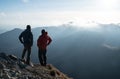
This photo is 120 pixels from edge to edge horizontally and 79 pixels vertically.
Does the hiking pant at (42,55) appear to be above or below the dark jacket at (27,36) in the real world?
below

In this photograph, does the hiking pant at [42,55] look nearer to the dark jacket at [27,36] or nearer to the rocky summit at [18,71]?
the dark jacket at [27,36]

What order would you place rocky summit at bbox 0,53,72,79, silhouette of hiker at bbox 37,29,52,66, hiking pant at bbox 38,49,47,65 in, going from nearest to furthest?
rocky summit at bbox 0,53,72,79 → silhouette of hiker at bbox 37,29,52,66 → hiking pant at bbox 38,49,47,65

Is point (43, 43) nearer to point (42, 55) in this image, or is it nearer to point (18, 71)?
point (42, 55)

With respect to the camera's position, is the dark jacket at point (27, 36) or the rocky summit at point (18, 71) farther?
the dark jacket at point (27, 36)

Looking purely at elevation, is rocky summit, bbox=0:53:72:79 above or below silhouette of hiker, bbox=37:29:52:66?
below

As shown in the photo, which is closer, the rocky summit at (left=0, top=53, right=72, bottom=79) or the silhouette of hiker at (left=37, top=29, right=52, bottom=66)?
the rocky summit at (left=0, top=53, right=72, bottom=79)

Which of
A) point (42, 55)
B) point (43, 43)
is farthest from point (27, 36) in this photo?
point (42, 55)

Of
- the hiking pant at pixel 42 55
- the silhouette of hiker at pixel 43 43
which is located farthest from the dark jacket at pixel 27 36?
the hiking pant at pixel 42 55

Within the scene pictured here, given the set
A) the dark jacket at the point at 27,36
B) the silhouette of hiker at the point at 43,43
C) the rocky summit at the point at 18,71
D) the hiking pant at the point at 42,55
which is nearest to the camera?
the rocky summit at the point at 18,71

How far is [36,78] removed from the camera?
66.3ft

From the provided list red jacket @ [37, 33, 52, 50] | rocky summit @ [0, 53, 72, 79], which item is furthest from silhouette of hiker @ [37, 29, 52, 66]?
rocky summit @ [0, 53, 72, 79]

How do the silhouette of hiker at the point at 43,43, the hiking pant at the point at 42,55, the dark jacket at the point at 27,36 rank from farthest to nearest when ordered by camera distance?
the hiking pant at the point at 42,55
the silhouette of hiker at the point at 43,43
the dark jacket at the point at 27,36

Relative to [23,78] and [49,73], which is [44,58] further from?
[23,78]

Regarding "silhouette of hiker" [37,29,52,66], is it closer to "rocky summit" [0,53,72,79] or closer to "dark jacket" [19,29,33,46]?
"dark jacket" [19,29,33,46]
